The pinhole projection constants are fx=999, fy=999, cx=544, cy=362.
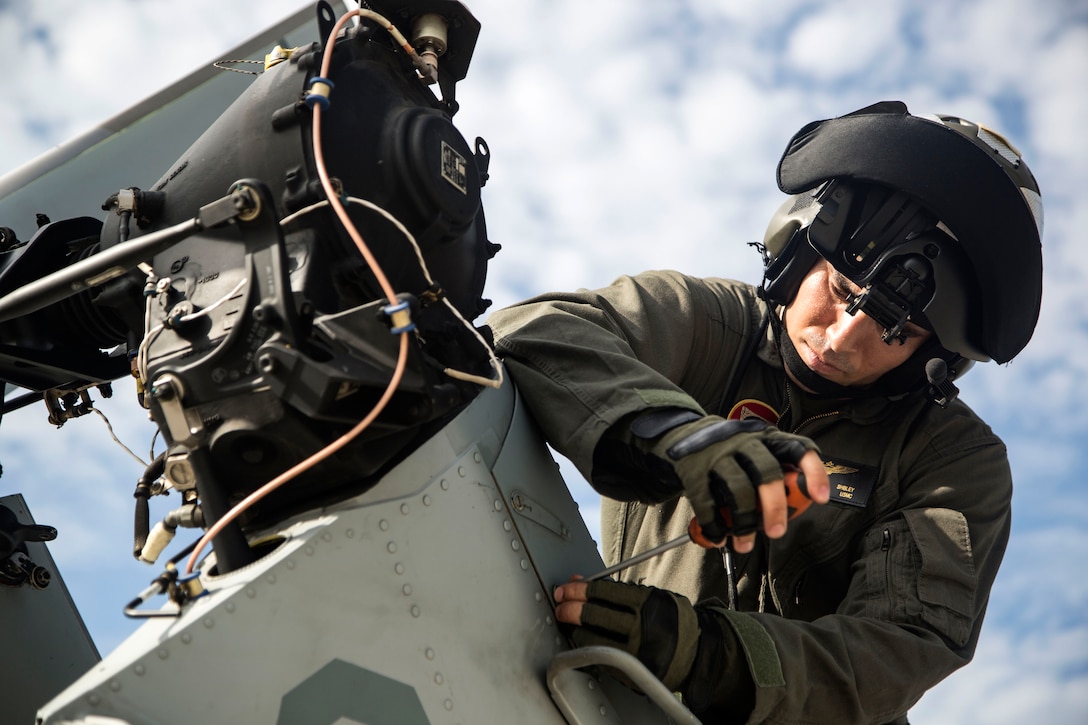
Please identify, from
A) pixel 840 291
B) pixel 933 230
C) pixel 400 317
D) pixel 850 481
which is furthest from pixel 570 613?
pixel 933 230

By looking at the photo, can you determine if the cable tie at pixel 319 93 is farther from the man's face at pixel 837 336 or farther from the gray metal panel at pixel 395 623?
the man's face at pixel 837 336

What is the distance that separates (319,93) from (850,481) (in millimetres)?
2004

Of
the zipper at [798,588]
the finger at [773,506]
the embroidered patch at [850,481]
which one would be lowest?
the finger at [773,506]

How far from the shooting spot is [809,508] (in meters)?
3.06

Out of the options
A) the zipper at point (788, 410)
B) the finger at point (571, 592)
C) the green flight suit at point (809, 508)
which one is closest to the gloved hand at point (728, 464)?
the green flight suit at point (809, 508)

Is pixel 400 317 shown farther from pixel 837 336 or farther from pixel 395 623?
pixel 837 336

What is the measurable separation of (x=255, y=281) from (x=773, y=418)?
6.37 ft

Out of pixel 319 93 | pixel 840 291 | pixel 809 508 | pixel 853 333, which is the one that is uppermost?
pixel 840 291

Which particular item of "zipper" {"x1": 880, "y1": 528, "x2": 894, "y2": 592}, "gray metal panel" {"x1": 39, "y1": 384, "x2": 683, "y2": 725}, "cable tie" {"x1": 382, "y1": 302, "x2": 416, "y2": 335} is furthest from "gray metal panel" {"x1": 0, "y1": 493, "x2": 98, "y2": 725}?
"zipper" {"x1": 880, "y1": 528, "x2": 894, "y2": 592}

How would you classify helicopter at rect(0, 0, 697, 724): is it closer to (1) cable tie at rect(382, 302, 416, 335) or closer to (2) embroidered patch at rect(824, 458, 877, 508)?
(1) cable tie at rect(382, 302, 416, 335)

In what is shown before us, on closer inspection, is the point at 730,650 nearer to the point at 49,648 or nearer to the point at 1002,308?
the point at 1002,308

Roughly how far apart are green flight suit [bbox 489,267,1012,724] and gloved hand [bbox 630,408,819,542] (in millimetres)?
199

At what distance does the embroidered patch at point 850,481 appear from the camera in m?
3.02

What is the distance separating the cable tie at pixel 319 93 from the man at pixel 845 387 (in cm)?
80
